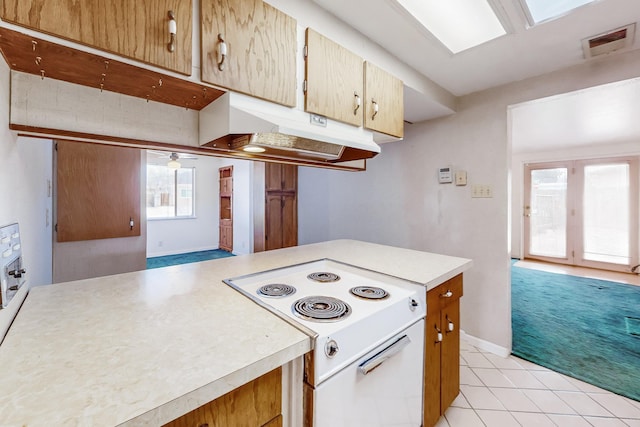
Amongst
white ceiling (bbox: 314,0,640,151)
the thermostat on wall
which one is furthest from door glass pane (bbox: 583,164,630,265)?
the thermostat on wall

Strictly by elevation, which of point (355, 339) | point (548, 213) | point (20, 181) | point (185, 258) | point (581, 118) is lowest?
point (185, 258)

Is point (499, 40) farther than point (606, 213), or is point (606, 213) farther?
point (606, 213)

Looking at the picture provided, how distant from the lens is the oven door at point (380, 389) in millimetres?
813

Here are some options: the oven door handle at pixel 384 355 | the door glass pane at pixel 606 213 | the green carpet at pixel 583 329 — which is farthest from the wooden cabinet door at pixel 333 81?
the door glass pane at pixel 606 213

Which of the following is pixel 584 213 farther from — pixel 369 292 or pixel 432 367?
pixel 369 292

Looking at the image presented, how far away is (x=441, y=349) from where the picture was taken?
54.4 inches

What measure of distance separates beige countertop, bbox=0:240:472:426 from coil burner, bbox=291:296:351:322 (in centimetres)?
13

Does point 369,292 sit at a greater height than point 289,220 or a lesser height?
lesser

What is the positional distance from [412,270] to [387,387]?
22.7 inches

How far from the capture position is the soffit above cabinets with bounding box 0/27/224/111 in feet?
2.45

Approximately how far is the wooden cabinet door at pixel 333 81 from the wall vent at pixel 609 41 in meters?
1.38

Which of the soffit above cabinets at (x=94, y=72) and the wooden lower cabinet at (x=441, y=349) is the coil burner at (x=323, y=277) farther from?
the soffit above cabinets at (x=94, y=72)

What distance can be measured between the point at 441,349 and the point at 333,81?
1499 mm

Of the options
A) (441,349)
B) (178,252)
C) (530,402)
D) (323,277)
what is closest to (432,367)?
(441,349)
